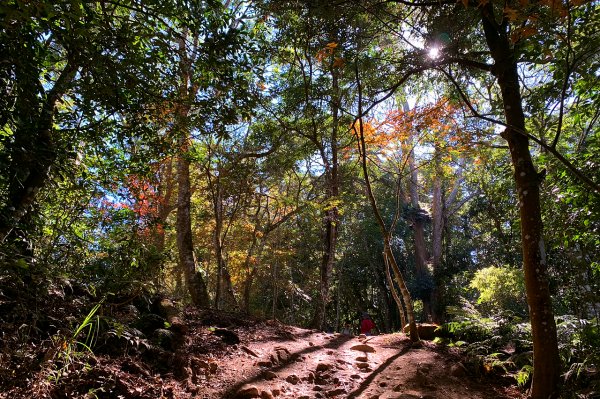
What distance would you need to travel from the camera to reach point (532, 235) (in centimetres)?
418

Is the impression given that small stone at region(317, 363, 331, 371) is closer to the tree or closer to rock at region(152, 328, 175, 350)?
rock at region(152, 328, 175, 350)

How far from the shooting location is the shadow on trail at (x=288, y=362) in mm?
4064

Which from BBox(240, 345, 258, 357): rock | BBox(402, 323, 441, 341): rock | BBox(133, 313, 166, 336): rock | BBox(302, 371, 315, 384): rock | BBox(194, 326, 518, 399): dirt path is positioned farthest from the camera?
BBox(402, 323, 441, 341): rock

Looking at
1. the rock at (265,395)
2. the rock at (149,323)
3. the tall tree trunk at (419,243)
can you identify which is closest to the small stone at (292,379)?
the rock at (265,395)

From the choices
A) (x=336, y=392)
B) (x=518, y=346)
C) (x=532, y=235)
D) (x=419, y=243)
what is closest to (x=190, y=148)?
(x=336, y=392)

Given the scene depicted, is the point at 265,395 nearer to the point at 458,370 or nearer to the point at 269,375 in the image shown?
the point at 269,375

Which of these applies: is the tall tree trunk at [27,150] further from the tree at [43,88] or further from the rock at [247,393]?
the rock at [247,393]

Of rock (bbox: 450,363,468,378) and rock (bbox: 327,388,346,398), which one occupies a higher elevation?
rock (bbox: 450,363,468,378)

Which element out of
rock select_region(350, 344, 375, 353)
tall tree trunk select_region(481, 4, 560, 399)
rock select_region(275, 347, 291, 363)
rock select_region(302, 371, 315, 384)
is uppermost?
tall tree trunk select_region(481, 4, 560, 399)

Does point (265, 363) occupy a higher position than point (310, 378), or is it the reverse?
point (265, 363)

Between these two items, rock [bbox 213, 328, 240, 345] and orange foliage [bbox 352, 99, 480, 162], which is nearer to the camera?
rock [bbox 213, 328, 240, 345]

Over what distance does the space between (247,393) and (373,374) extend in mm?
2140

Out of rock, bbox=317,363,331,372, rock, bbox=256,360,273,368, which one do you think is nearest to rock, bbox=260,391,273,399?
rock, bbox=256,360,273,368

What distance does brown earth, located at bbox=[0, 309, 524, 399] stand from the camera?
3.19 metres
